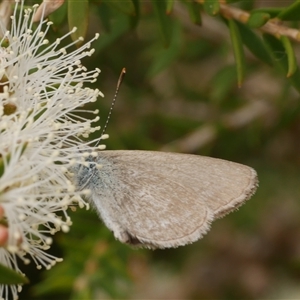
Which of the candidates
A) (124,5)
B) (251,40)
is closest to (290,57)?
(251,40)

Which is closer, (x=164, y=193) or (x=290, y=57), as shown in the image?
(x=290, y=57)

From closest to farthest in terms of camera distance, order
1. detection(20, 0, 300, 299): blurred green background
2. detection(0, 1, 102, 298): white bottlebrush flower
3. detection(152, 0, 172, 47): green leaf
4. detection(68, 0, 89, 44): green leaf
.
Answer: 1. detection(0, 1, 102, 298): white bottlebrush flower
2. detection(68, 0, 89, 44): green leaf
3. detection(152, 0, 172, 47): green leaf
4. detection(20, 0, 300, 299): blurred green background

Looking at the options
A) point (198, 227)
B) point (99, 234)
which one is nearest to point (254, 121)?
point (99, 234)

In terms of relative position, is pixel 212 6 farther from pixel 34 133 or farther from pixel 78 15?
pixel 34 133

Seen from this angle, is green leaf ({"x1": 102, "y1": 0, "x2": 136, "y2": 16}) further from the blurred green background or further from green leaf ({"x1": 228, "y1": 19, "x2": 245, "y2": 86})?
green leaf ({"x1": 228, "y1": 19, "x2": 245, "y2": 86})

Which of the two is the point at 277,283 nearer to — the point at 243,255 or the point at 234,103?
the point at 243,255

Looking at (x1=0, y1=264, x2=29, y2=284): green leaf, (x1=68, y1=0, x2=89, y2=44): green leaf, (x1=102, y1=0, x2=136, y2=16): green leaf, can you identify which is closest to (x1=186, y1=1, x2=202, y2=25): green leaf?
(x1=102, y1=0, x2=136, y2=16): green leaf
